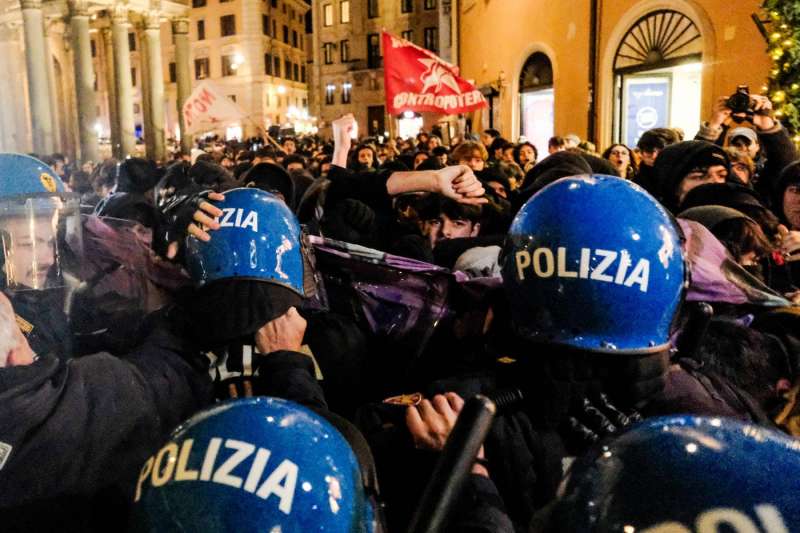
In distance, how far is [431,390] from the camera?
2.10 metres

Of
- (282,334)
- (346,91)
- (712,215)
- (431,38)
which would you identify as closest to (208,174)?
(282,334)

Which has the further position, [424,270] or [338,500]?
[424,270]

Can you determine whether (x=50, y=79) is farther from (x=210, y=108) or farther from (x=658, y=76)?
(x=658, y=76)

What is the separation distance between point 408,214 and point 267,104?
71.4 metres

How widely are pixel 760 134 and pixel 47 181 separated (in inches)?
199

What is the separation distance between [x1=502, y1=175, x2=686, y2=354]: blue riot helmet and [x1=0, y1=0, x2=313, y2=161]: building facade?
562 centimetres

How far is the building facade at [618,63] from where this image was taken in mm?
11773

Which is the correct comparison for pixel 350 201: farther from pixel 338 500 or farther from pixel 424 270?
pixel 338 500

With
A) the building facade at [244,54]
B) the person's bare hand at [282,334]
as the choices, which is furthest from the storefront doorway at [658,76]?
the building facade at [244,54]

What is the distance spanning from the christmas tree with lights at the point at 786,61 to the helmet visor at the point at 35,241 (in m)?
8.01

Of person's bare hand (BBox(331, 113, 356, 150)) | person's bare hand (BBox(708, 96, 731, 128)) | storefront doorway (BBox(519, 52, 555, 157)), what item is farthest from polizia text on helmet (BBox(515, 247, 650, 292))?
storefront doorway (BBox(519, 52, 555, 157))

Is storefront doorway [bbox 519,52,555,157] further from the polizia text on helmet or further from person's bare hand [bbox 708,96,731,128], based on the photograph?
the polizia text on helmet

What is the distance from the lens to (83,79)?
28.6m

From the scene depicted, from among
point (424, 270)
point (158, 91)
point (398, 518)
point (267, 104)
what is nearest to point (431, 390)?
point (398, 518)
